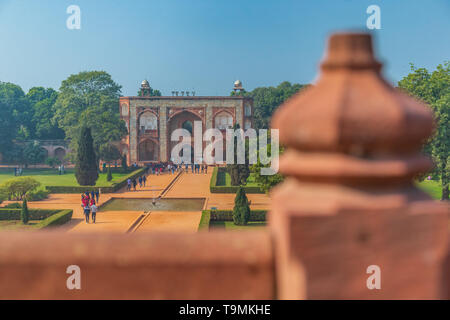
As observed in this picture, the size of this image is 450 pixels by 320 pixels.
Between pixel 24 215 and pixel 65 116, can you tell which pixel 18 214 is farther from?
pixel 65 116

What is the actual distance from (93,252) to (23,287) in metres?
0.31

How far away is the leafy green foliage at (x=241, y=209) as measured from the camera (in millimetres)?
13086

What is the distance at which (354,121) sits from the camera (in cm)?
120

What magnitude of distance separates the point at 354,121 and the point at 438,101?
14382 millimetres

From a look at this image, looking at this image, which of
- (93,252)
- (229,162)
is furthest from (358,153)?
(229,162)

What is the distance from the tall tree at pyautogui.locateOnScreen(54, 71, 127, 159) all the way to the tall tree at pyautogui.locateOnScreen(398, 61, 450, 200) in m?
20.2

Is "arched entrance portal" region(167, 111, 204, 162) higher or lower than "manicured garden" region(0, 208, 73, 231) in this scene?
higher

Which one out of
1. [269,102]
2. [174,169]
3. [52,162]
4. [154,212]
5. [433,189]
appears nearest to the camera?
[154,212]

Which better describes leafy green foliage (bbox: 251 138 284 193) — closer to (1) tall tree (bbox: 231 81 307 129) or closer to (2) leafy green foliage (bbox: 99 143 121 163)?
(2) leafy green foliage (bbox: 99 143 121 163)

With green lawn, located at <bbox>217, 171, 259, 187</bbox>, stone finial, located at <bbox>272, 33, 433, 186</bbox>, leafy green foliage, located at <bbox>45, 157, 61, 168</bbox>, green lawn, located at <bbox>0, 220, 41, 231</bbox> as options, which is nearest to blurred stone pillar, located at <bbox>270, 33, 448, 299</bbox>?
stone finial, located at <bbox>272, 33, 433, 186</bbox>

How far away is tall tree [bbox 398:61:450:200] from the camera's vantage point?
13477 millimetres

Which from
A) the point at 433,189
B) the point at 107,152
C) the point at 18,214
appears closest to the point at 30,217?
the point at 18,214
